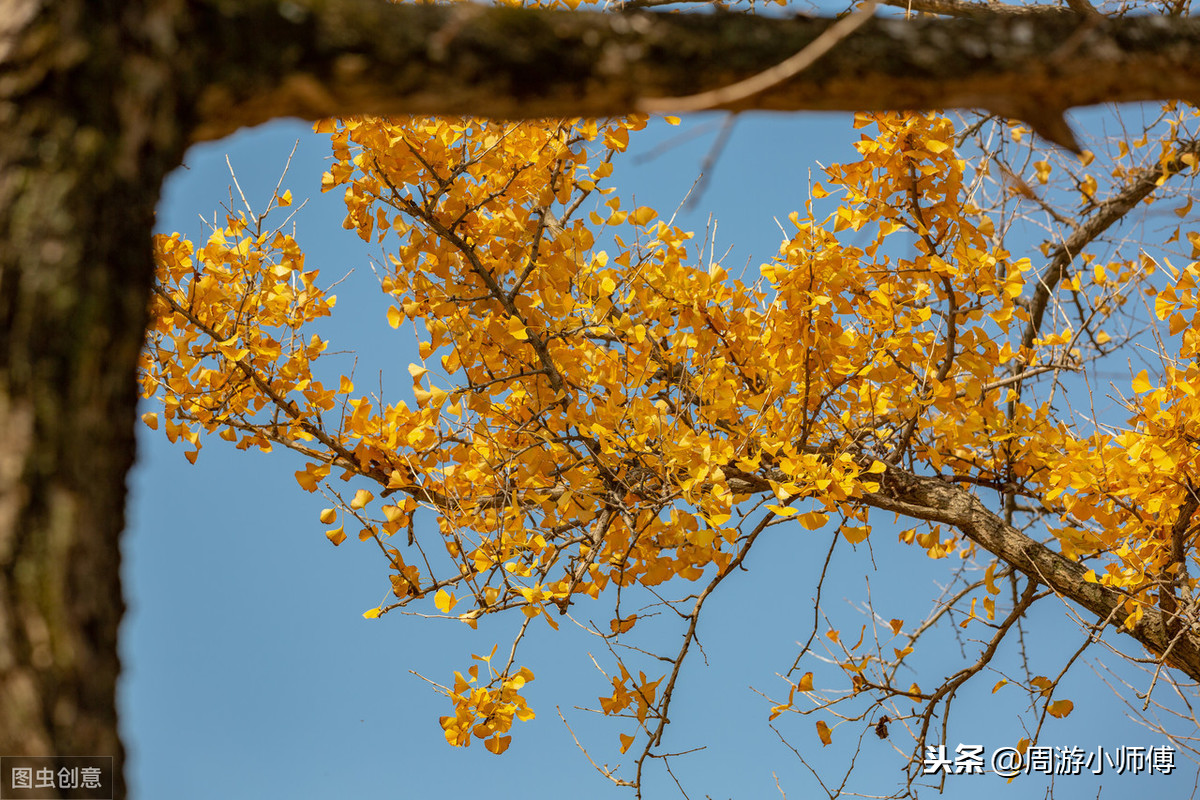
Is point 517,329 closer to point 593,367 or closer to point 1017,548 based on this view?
point 593,367

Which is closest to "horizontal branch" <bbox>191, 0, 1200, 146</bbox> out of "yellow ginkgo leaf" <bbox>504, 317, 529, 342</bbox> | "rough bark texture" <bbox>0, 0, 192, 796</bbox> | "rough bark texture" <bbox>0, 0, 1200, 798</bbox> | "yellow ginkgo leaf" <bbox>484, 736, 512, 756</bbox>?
"rough bark texture" <bbox>0, 0, 1200, 798</bbox>

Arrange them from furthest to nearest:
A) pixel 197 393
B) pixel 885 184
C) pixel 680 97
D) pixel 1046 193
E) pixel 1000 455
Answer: pixel 1046 193 → pixel 1000 455 → pixel 197 393 → pixel 885 184 → pixel 680 97

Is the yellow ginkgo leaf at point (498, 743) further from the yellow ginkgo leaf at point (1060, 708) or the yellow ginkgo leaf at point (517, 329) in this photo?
the yellow ginkgo leaf at point (1060, 708)

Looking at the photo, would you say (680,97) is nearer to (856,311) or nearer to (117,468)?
(117,468)

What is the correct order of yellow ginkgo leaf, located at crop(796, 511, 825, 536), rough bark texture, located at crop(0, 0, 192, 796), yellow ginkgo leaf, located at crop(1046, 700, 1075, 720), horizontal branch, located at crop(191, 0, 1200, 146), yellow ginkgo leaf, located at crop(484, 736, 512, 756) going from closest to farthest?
rough bark texture, located at crop(0, 0, 192, 796) → horizontal branch, located at crop(191, 0, 1200, 146) → yellow ginkgo leaf, located at crop(796, 511, 825, 536) → yellow ginkgo leaf, located at crop(484, 736, 512, 756) → yellow ginkgo leaf, located at crop(1046, 700, 1075, 720)

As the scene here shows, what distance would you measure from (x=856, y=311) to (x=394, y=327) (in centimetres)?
145

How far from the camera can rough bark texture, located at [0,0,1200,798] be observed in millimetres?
919

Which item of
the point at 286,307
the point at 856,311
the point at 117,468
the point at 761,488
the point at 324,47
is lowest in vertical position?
the point at 117,468

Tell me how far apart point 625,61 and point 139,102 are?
61cm

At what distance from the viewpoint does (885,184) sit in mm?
2539

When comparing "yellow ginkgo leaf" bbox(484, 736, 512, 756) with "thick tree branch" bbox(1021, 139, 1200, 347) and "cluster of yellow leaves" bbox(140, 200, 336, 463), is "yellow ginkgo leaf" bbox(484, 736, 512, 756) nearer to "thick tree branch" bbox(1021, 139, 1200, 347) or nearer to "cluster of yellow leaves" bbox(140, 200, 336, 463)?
"cluster of yellow leaves" bbox(140, 200, 336, 463)

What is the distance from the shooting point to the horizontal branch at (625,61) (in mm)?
1094

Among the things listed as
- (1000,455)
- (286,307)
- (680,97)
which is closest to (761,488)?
(1000,455)

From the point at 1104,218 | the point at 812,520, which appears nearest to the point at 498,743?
the point at 812,520
